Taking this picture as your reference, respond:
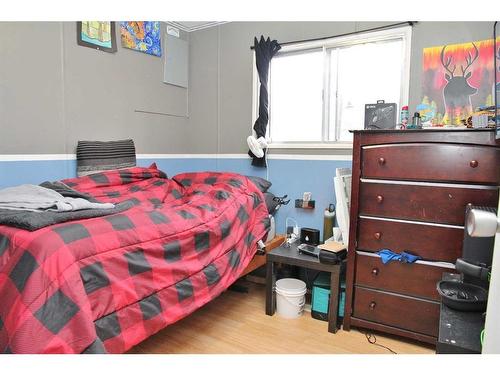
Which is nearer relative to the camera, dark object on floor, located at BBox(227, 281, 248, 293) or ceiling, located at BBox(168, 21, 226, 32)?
dark object on floor, located at BBox(227, 281, 248, 293)

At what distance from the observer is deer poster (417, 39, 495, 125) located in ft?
6.98

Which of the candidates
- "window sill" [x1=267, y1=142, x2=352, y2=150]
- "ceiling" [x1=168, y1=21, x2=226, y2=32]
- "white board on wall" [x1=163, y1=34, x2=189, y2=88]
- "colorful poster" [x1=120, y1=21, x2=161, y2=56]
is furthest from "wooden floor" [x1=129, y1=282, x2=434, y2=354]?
"ceiling" [x1=168, y1=21, x2=226, y2=32]

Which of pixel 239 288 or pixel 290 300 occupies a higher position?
pixel 290 300

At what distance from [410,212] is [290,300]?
0.97 m

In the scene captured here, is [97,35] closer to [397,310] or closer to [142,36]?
[142,36]

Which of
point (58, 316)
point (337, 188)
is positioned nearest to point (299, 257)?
point (337, 188)

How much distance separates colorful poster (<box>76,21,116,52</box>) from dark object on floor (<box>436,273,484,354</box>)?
274cm

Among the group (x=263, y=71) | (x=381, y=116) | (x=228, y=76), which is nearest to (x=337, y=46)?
(x=263, y=71)

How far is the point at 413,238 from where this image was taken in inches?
76.9

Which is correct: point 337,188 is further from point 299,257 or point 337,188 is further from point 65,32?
point 65,32

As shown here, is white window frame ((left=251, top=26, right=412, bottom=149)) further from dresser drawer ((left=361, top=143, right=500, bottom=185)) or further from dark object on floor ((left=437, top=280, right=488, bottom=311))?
dark object on floor ((left=437, top=280, right=488, bottom=311))

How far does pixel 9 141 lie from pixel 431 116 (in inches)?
106

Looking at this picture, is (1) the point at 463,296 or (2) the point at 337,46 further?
(2) the point at 337,46

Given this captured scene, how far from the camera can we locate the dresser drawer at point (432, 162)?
Result: 1756 millimetres
